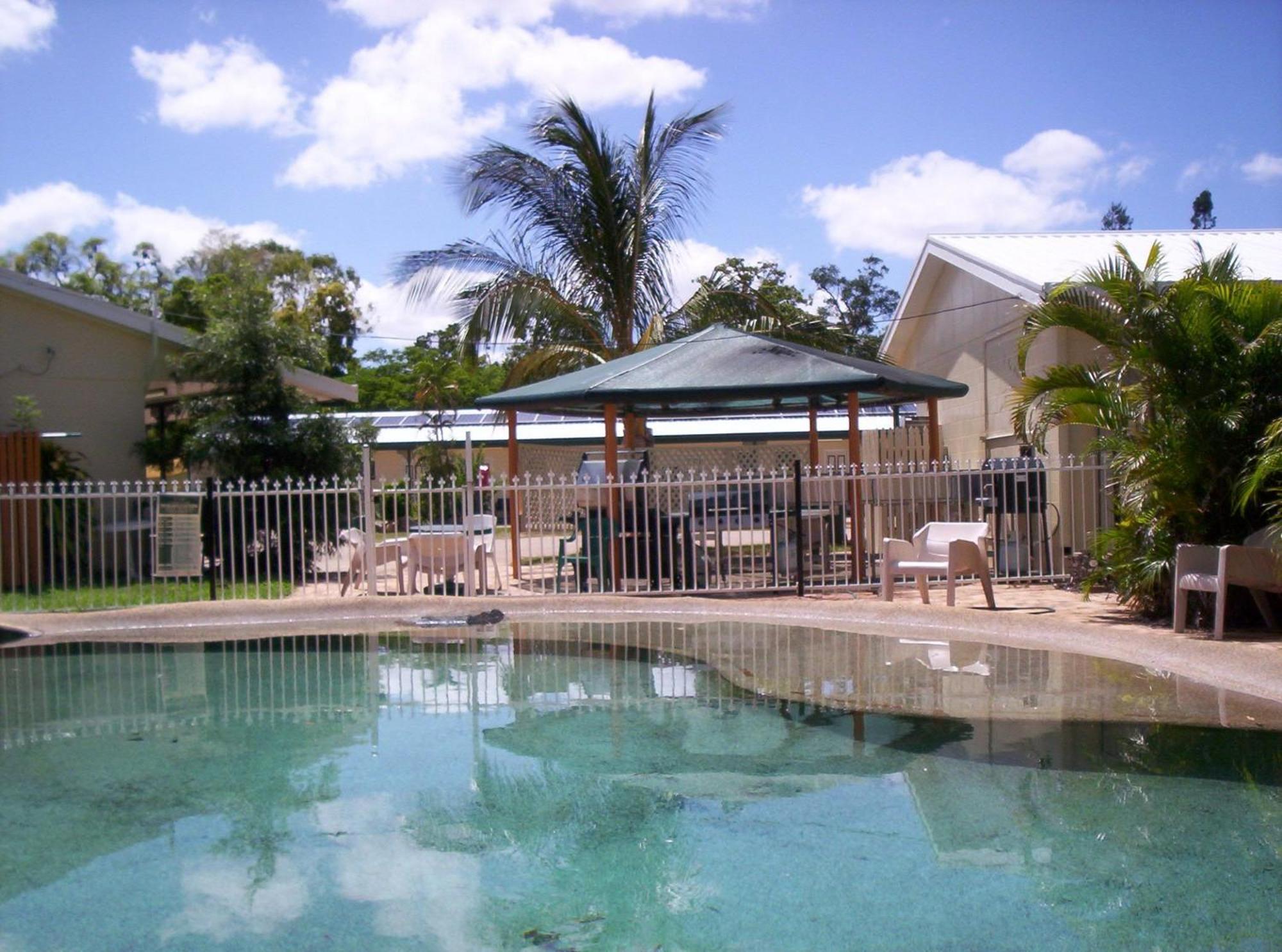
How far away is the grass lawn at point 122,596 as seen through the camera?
13.3m

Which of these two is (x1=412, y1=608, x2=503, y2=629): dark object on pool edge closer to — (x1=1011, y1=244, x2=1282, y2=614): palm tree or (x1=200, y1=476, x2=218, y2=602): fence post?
(x1=200, y1=476, x2=218, y2=602): fence post

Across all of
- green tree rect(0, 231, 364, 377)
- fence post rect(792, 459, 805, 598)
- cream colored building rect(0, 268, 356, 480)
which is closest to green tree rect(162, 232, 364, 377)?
green tree rect(0, 231, 364, 377)

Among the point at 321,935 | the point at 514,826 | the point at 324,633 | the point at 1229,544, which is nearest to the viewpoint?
the point at 321,935

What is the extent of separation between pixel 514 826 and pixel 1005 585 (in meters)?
9.55

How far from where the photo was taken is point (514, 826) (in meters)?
5.67

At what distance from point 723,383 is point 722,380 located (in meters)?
0.13

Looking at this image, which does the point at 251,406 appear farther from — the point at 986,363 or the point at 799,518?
the point at 986,363

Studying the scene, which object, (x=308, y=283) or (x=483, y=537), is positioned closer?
(x=483, y=537)

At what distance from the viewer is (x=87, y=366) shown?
57.2 feet

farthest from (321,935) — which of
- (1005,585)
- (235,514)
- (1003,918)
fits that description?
(235,514)

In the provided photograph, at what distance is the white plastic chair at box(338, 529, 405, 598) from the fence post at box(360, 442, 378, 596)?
43 mm

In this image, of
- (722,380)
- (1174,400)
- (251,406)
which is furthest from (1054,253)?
(251,406)

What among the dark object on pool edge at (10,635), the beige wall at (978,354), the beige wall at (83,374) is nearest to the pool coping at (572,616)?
the dark object on pool edge at (10,635)

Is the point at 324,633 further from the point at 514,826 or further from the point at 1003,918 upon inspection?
the point at 1003,918
